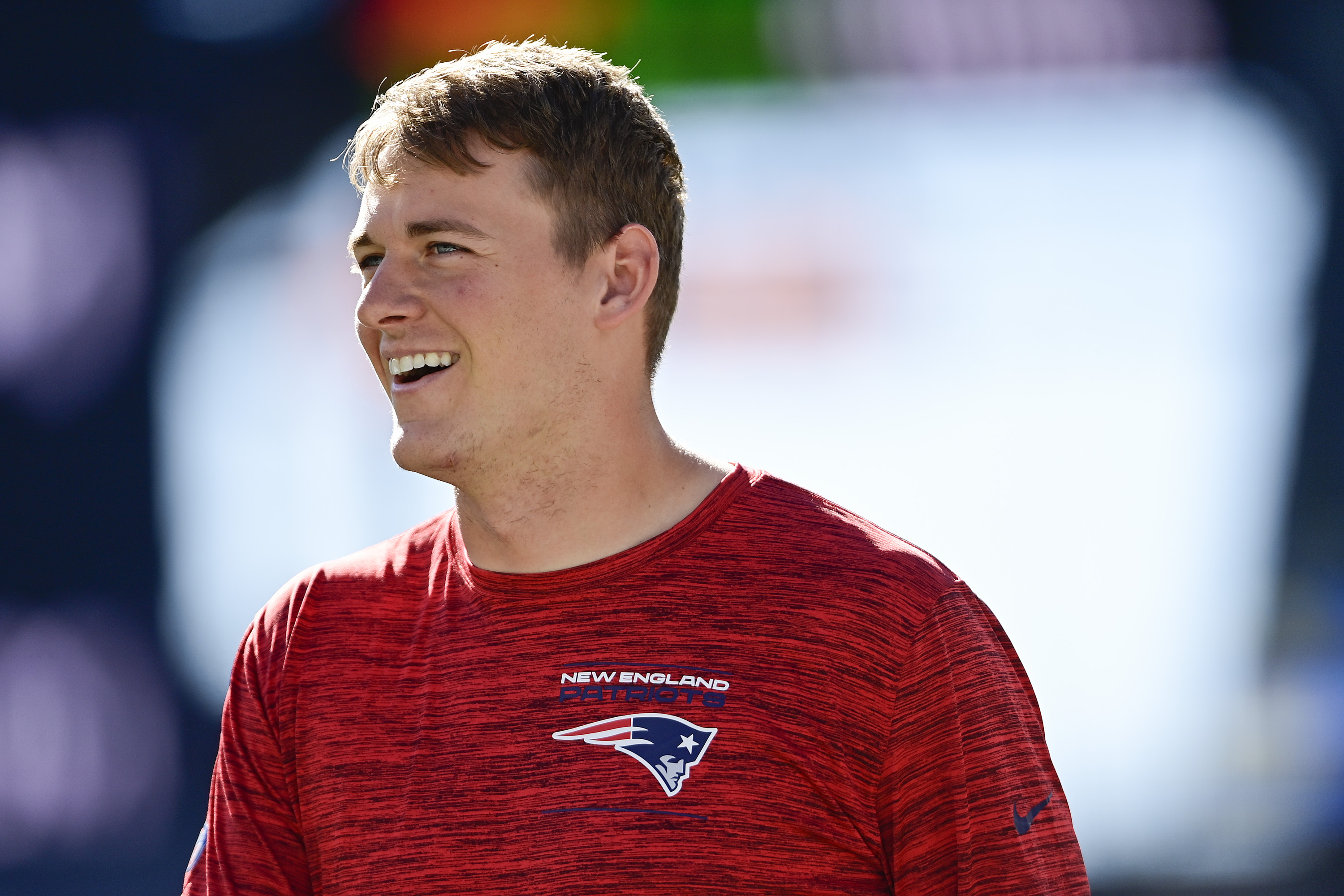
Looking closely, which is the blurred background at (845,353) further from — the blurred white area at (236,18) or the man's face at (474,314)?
the man's face at (474,314)

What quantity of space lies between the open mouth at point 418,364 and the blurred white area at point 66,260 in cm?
228

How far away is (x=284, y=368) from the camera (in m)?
3.62

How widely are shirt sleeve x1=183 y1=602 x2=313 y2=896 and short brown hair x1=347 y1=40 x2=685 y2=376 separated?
65 cm

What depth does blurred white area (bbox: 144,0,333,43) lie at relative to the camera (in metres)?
3.65

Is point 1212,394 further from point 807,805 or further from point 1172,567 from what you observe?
point 807,805

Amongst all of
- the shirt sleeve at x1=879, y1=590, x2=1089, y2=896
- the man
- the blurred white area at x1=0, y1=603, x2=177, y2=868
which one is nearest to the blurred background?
the blurred white area at x1=0, y1=603, x2=177, y2=868

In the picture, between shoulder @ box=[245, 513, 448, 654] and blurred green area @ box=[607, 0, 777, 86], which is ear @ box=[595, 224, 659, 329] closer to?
shoulder @ box=[245, 513, 448, 654]

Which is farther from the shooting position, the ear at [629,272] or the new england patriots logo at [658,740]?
the ear at [629,272]

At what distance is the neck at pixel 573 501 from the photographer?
1.62 metres

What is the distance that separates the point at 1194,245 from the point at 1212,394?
40 centimetres

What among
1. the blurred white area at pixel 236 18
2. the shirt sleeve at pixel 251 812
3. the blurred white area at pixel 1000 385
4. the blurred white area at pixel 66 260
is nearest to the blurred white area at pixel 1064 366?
the blurred white area at pixel 1000 385

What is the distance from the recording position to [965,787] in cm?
144

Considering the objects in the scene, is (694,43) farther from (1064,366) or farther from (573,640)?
(573,640)

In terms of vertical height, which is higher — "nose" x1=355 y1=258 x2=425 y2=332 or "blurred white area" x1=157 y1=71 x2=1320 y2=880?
"blurred white area" x1=157 y1=71 x2=1320 y2=880
